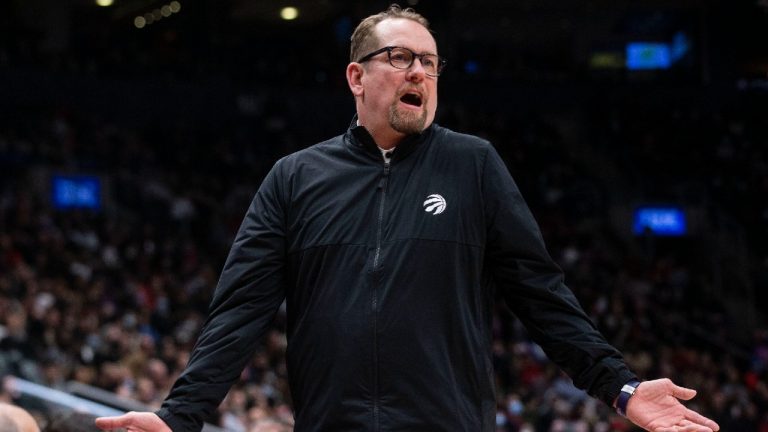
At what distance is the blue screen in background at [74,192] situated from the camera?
17828mm

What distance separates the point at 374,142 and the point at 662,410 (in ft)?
3.30

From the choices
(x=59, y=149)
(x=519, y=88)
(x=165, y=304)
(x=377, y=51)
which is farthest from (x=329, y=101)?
(x=377, y=51)

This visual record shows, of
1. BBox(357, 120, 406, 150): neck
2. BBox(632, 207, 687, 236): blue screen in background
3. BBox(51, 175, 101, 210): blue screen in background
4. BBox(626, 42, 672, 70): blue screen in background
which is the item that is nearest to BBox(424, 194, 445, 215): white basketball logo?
BBox(357, 120, 406, 150): neck

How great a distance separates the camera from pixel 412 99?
3.11 m

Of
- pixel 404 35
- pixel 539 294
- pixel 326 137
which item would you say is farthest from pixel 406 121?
pixel 326 137

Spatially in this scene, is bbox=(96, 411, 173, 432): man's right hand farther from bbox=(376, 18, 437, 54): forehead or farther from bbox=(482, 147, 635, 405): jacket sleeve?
bbox=(376, 18, 437, 54): forehead

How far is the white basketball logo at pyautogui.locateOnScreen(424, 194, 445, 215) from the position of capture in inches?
116

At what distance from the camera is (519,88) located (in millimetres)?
24438

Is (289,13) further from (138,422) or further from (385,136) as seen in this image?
(138,422)

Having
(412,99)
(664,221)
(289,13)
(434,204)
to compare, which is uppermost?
(289,13)

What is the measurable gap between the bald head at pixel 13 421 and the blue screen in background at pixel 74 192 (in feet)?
Answer: 49.0

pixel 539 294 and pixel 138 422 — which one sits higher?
pixel 539 294

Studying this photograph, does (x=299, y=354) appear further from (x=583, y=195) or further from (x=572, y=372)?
(x=583, y=195)

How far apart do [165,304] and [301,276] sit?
11.6 meters
